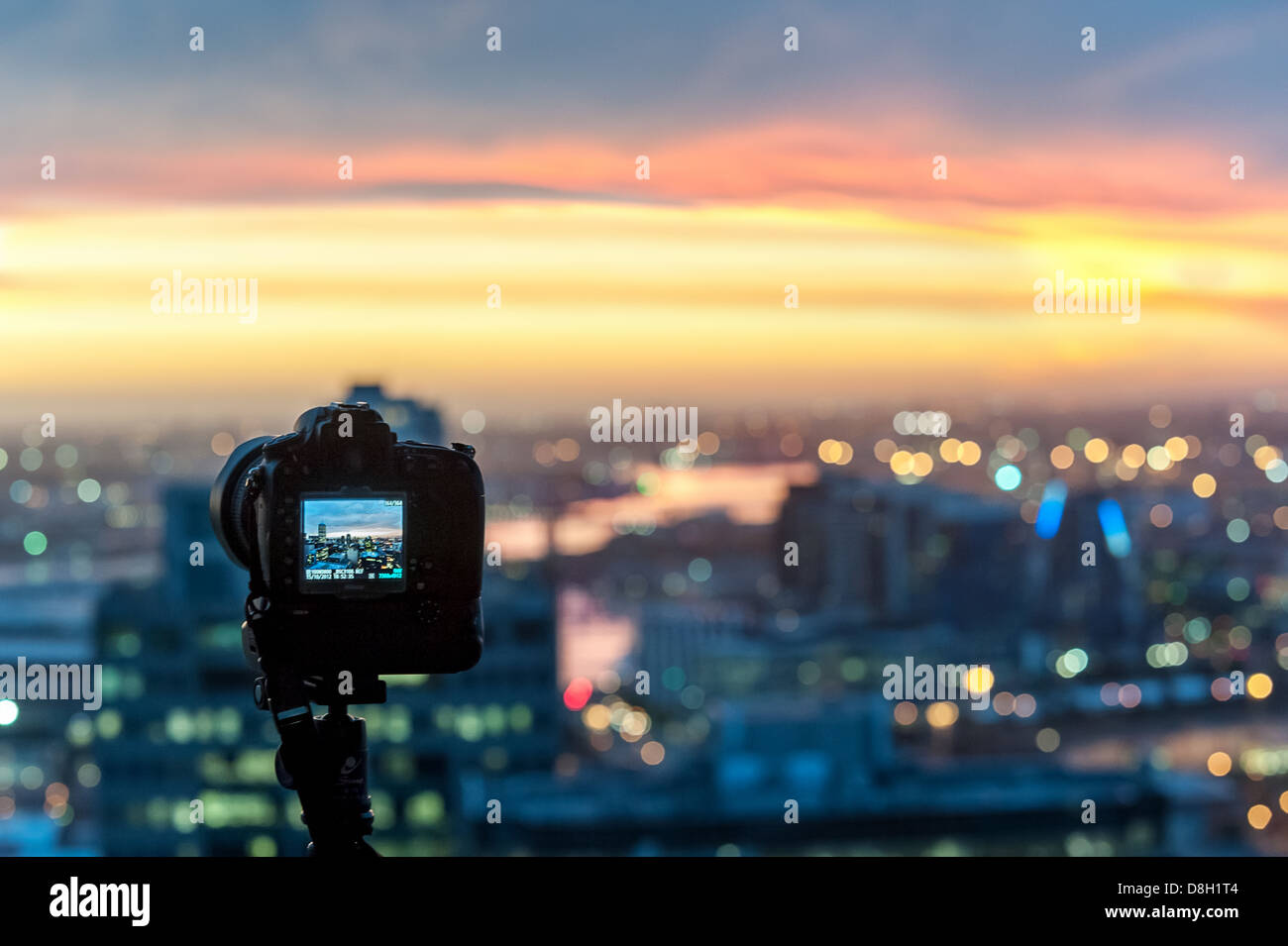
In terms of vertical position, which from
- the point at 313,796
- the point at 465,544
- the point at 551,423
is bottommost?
the point at 313,796

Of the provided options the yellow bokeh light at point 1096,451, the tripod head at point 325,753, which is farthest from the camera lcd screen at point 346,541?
the yellow bokeh light at point 1096,451

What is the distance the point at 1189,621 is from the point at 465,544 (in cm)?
2035

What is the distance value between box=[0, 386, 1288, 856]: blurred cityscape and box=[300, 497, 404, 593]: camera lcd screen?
6.88 metres

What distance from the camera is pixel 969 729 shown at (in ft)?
80.3

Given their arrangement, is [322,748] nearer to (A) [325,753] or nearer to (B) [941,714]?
(A) [325,753]

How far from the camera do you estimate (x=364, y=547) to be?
1497 millimetres

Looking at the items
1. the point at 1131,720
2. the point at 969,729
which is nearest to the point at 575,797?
the point at 969,729

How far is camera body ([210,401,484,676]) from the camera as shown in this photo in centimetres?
149

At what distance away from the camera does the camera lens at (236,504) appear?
155 centimetres

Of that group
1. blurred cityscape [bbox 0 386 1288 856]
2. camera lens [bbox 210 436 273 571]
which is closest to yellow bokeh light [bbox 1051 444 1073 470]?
blurred cityscape [bbox 0 386 1288 856]

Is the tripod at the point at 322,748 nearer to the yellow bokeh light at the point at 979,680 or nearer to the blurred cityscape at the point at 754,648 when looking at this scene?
the blurred cityscape at the point at 754,648

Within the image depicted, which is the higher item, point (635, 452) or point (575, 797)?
point (635, 452)

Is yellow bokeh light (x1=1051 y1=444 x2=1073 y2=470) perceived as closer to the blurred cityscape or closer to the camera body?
the blurred cityscape
